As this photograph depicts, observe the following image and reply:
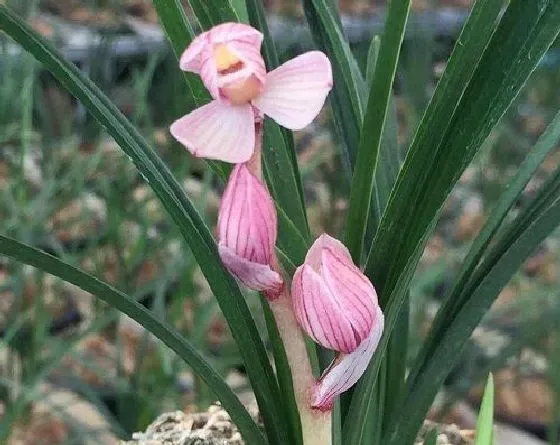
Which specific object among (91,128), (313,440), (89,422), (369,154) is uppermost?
(91,128)

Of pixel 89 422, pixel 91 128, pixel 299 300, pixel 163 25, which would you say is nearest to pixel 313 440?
pixel 299 300

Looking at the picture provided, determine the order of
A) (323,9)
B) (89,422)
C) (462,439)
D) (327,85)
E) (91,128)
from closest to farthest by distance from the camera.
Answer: (327,85), (323,9), (462,439), (89,422), (91,128)

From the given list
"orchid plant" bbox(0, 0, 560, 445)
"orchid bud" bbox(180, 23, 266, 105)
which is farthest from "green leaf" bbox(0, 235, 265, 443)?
"orchid bud" bbox(180, 23, 266, 105)

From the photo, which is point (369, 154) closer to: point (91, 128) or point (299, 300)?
point (299, 300)

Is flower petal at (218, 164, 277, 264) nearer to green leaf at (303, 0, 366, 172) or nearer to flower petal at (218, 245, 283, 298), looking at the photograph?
flower petal at (218, 245, 283, 298)

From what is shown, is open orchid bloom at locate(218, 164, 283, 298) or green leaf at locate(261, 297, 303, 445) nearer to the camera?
open orchid bloom at locate(218, 164, 283, 298)

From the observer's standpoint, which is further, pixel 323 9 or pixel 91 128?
pixel 91 128

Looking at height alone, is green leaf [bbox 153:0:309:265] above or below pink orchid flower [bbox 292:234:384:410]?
above
